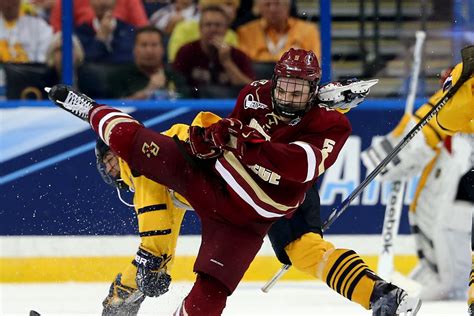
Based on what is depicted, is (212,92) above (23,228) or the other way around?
above

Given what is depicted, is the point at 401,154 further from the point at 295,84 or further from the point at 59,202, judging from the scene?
the point at 295,84

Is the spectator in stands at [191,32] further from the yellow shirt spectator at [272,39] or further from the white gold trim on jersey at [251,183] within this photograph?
the white gold trim on jersey at [251,183]

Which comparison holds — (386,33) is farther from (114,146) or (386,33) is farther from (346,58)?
(114,146)

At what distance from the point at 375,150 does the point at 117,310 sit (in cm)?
193

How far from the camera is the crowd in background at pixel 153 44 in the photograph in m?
5.99

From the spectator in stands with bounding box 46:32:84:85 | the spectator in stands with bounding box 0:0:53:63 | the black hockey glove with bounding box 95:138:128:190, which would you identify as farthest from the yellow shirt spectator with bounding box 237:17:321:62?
the black hockey glove with bounding box 95:138:128:190

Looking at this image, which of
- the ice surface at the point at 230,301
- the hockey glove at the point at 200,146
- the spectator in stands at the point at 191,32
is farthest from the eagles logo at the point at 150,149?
the spectator in stands at the point at 191,32

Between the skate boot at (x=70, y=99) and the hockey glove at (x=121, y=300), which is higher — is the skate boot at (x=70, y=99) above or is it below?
above

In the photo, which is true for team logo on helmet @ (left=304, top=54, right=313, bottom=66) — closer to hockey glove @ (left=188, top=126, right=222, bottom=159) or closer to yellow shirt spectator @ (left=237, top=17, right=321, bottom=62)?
hockey glove @ (left=188, top=126, right=222, bottom=159)

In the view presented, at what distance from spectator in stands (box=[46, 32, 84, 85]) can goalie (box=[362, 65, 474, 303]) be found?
5.19 feet

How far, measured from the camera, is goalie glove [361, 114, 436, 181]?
5.75m

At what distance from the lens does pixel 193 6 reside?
20.1 feet

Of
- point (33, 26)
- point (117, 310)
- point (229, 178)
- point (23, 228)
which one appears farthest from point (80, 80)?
point (229, 178)

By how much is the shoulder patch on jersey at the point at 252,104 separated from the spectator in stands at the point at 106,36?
6.40 feet
